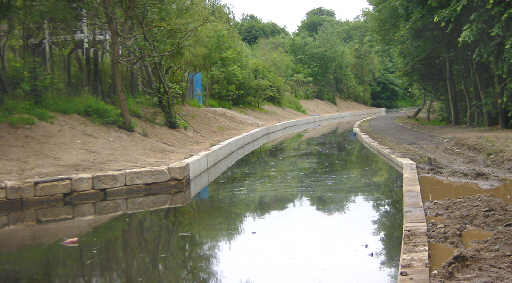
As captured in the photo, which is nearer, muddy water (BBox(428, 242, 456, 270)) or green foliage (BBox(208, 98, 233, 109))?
muddy water (BBox(428, 242, 456, 270))

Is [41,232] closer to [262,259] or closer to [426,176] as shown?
[262,259]

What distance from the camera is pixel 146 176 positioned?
10.6m

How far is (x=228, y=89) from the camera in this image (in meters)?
33.7

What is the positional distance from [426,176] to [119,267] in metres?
6.93

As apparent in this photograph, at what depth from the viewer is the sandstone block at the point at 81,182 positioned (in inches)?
385

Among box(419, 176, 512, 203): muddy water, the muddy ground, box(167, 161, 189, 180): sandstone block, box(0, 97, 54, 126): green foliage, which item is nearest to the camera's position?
the muddy ground

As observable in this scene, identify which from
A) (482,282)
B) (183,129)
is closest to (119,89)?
(183,129)

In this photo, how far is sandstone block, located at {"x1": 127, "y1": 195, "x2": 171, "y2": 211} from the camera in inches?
374

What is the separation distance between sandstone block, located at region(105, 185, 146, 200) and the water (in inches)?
46.3

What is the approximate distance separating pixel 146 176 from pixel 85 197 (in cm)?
126

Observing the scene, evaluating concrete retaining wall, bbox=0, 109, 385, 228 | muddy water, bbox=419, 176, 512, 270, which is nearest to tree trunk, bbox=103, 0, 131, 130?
concrete retaining wall, bbox=0, 109, 385, 228

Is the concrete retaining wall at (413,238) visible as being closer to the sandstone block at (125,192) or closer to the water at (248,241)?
the water at (248,241)

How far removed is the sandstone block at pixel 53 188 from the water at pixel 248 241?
1.59 m

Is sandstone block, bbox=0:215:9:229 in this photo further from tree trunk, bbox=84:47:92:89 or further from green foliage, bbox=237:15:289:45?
green foliage, bbox=237:15:289:45
